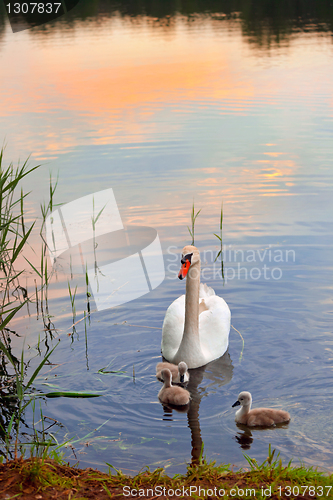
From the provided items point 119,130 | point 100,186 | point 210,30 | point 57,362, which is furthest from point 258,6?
point 57,362

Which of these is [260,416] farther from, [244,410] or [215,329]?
[215,329]

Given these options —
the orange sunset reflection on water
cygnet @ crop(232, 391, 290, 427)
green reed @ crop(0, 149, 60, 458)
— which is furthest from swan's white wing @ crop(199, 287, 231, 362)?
the orange sunset reflection on water

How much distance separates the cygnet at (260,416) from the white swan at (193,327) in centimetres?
139

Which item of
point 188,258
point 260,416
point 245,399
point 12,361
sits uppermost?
point 12,361

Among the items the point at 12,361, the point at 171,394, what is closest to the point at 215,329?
the point at 171,394

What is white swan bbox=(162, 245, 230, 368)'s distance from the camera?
656 cm

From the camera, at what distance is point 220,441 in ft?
16.5

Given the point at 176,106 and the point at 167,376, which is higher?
the point at 176,106

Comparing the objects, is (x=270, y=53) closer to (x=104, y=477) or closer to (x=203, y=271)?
(x=203, y=271)

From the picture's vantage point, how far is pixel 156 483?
4094 mm

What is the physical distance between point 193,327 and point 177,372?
598 millimetres

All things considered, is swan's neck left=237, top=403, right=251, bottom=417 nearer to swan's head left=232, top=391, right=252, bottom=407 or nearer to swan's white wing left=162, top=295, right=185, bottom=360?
swan's head left=232, top=391, right=252, bottom=407

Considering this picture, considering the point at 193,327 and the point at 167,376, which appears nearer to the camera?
the point at 167,376

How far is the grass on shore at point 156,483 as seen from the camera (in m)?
3.83
